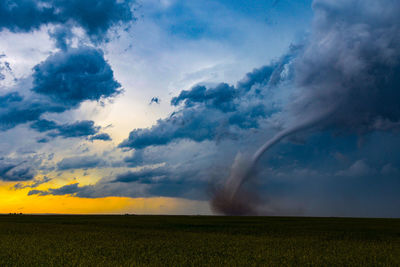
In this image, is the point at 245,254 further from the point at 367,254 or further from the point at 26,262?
the point at 26,262

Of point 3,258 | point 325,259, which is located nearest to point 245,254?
point 325,259

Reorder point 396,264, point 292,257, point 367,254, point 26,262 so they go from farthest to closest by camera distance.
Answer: point 367,254 → point 292,257 → point 396,264 → point 26,262

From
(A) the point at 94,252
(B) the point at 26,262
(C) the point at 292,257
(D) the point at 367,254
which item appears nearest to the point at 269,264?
(C) the point at 292,257

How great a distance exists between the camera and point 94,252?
88.2ft

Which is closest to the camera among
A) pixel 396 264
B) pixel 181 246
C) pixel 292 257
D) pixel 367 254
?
pixel 396 264

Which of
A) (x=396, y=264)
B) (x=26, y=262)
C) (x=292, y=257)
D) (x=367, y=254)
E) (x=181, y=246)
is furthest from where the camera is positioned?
(x=181, y=246)

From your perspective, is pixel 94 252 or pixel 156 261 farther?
pixel 94 252

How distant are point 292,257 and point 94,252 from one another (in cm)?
1615

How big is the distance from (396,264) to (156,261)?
694 inches

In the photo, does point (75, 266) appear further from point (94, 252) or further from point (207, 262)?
point (207, 262)

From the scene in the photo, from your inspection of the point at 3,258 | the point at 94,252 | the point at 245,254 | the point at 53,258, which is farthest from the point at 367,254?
the point at 3,258

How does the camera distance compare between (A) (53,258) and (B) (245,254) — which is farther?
(B) (245,254)

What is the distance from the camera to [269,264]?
22.3 m

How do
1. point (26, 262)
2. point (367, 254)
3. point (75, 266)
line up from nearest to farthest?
point (75, 266), point (26, 262), point (367, 254)
